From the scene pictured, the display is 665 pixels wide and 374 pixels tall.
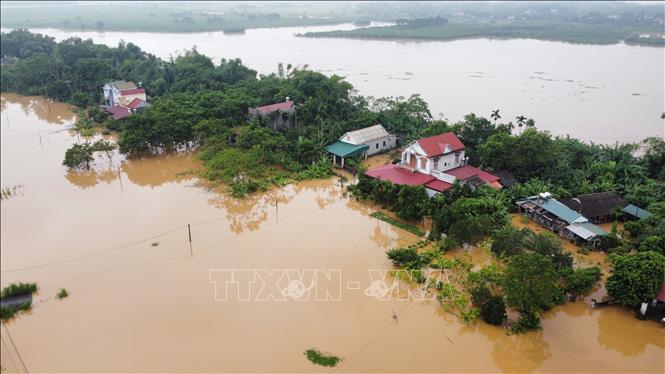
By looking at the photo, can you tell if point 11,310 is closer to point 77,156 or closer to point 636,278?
point 77,156

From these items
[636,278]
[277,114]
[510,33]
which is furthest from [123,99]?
[510,33]

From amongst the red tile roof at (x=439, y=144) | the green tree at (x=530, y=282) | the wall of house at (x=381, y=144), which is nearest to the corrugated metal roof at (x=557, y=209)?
the red tile roof at (x=439, y=144)

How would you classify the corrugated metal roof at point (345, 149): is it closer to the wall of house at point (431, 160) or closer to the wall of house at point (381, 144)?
the wall of house at point (381, 144)

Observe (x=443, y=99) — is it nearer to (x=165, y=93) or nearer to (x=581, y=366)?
(x=165, y=93)

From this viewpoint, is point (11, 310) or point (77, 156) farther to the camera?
point (77, 156)

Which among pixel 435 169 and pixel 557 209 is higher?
pixel 435 169

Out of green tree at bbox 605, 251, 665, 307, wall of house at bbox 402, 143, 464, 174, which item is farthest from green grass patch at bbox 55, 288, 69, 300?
green tree at bbox 605, 251, 665, 307
